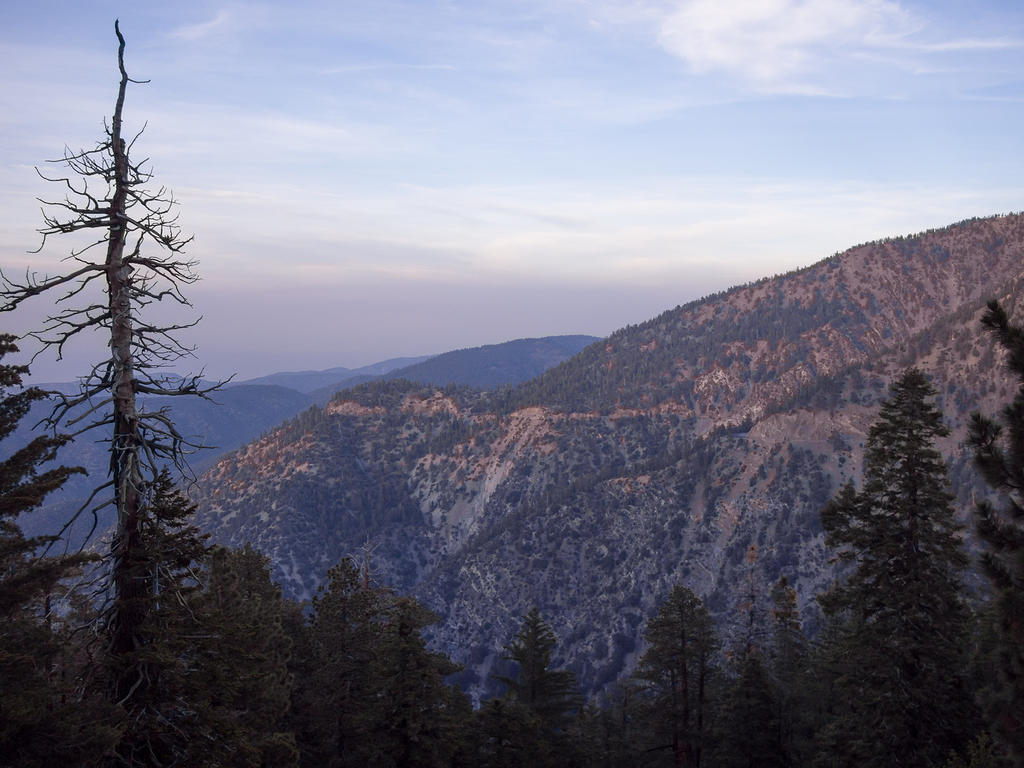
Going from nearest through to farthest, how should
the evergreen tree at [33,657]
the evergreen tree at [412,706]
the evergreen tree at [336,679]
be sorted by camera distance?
the evergreen tree at [33,657] < the evergreen tree at [412,706] < the evergreen tree at [336,679]

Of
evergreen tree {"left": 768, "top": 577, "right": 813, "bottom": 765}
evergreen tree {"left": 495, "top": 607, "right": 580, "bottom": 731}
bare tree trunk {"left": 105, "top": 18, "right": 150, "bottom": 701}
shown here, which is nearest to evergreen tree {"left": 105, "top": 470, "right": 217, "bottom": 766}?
bare tree trunk {"left": 105, "top": 18, "right": 150, "bottom": 701}

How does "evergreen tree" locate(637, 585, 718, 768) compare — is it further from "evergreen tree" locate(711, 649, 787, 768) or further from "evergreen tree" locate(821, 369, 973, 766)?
"evergreen tree" locate(821, 369, 973, 766)

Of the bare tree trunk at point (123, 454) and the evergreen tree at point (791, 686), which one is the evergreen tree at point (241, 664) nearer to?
the bare tree trunk at point (123, 454)

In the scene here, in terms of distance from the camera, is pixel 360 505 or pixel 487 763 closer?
pixel 487 763

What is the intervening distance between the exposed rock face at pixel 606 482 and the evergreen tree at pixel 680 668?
1616 inches

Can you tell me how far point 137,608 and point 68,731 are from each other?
1.63m

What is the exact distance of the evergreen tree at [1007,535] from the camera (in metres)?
10.2

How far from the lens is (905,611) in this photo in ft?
55.1

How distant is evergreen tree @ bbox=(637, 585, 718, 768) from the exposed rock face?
4104cm

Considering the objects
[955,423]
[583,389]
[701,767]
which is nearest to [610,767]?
[701,767]

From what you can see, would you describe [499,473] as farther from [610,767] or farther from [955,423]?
[610,767]

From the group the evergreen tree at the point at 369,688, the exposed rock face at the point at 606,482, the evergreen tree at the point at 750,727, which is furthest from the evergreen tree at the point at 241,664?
the exposed rock face at the point at 606,482

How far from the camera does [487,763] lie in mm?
22781

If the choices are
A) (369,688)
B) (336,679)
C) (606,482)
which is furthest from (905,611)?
(606,482)
